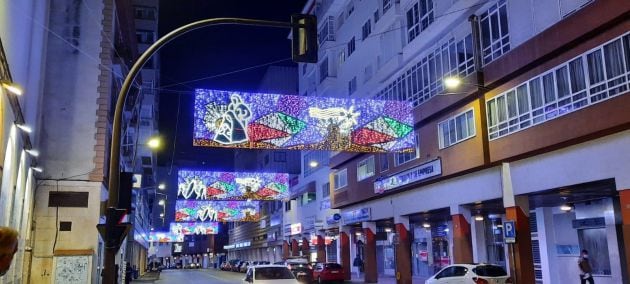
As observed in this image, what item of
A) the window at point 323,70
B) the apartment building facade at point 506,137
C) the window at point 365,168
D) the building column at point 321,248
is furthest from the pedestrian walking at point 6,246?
the window at point 323,70

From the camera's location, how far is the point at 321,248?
159 ft

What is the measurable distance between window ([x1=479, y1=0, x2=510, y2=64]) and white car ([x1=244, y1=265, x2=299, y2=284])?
38.8 feet

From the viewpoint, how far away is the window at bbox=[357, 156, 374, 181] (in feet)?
111

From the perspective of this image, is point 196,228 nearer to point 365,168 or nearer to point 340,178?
point 340,178

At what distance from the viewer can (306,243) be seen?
55281mm

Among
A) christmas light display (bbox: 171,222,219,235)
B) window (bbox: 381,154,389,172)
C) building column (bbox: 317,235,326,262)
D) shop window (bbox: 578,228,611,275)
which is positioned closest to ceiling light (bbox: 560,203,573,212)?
shop window (bbox: 578,228,611,275)

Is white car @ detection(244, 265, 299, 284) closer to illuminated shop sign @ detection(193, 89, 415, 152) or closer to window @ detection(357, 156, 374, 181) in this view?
illuminated shop sign @ detection(193, 89, 415, 152)

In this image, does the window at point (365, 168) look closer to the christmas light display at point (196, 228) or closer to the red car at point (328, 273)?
the red car at point (328, 273)

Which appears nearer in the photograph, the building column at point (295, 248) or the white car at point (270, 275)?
the white car at point (270, 275)

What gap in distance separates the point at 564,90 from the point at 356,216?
20.2 meters

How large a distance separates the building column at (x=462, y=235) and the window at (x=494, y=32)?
23.1ft

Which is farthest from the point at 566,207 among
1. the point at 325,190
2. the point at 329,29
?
the point at 329,29

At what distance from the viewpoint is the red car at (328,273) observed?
3488cm

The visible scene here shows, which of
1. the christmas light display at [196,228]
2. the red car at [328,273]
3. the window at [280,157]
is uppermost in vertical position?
the window at [280,157]
